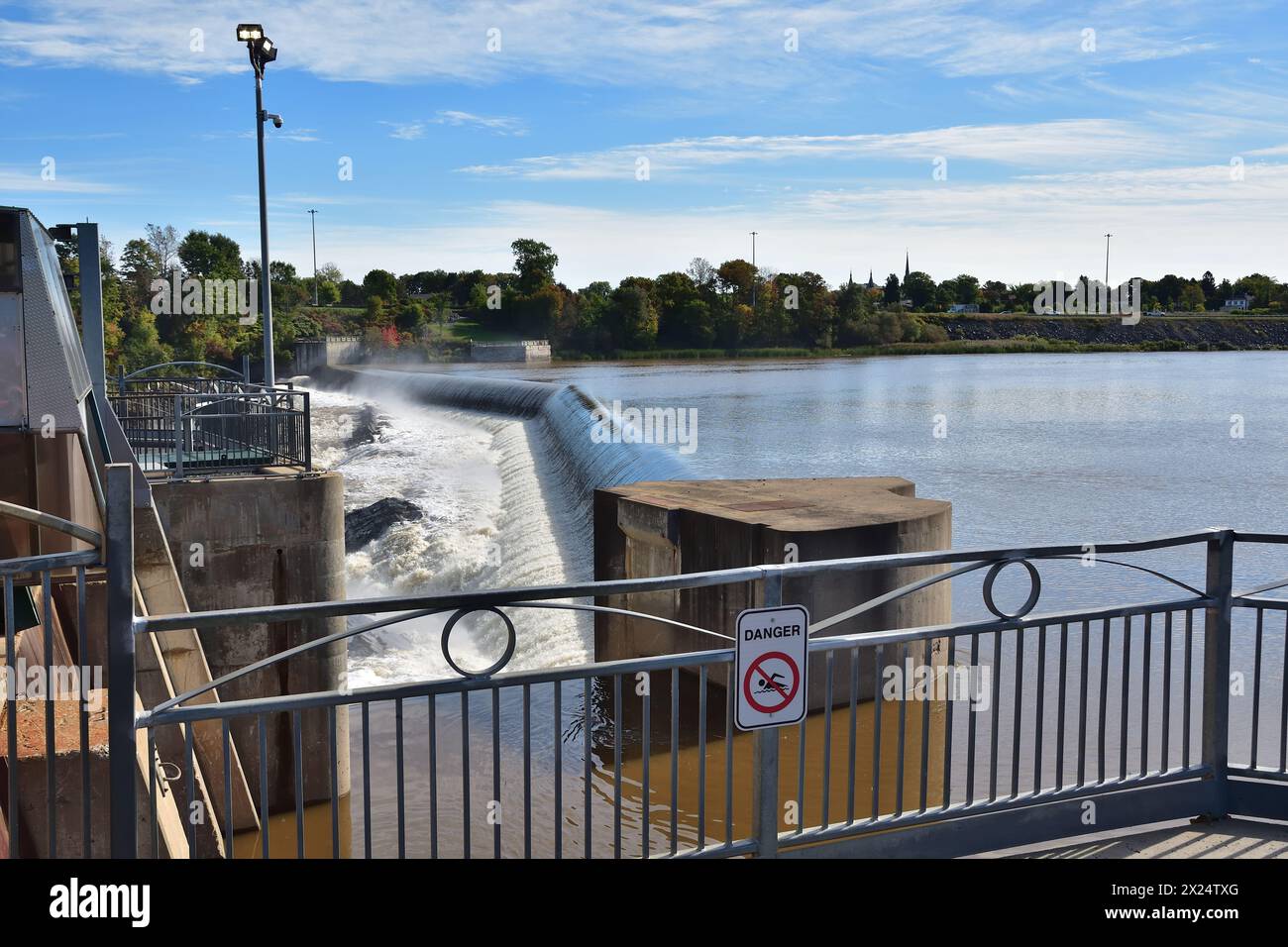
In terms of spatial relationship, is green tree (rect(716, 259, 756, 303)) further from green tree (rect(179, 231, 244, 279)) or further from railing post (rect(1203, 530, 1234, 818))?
railing post (rect(1203, 530, 1234, 818))

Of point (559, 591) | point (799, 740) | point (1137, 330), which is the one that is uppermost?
point (1137, 330)

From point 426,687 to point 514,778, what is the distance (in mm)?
8863

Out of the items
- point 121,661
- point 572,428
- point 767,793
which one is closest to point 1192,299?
point 572,428

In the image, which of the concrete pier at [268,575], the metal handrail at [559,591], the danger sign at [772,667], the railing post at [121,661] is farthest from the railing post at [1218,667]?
the concrete pier at [268,575]

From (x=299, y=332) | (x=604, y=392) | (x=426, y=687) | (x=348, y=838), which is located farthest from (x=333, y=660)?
(x=299, y=332)

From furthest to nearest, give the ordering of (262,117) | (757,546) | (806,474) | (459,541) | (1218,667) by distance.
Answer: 1. (806,474)
2. (459,541)
3. (262,117)
4. (757,546)
5. (1218,667)

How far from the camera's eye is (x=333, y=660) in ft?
43.0

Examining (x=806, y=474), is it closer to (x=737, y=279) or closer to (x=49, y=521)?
(x=49, y=521)

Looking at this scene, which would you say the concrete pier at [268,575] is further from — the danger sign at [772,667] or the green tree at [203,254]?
the green tree at [203,254]

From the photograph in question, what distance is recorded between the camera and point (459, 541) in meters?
24.9

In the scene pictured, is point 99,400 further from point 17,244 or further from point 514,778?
point 514,778

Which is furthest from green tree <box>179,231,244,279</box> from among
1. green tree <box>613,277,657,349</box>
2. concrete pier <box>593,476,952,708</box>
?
concrete pier <box>593,476,952,708</box>

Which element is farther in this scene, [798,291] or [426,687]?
[798,291]

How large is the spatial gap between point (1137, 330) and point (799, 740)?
137542 millimetres
